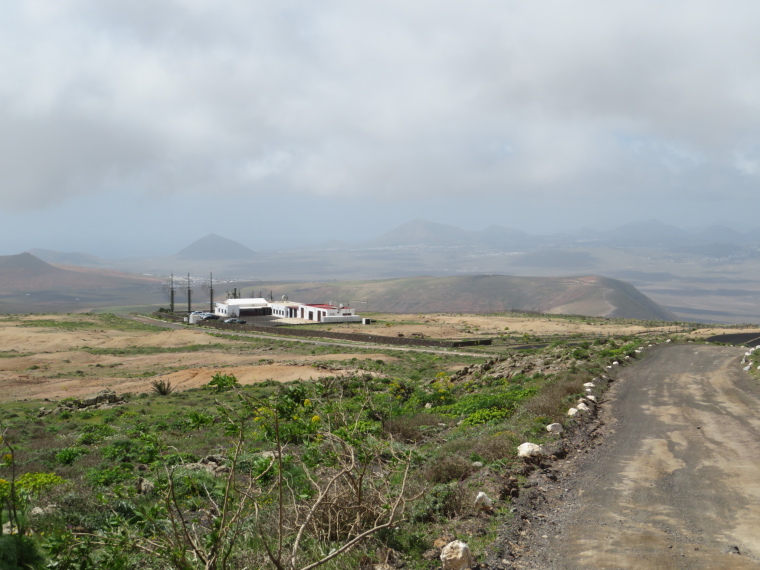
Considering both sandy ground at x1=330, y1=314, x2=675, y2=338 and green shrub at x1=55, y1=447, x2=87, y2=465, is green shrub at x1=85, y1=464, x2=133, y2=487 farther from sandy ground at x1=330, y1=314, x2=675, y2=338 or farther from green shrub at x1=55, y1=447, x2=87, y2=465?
sandy ground at x1=330, y1=314, x2=675, y2=338

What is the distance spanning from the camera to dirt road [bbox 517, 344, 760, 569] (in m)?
7.78

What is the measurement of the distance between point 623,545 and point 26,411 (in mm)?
27253

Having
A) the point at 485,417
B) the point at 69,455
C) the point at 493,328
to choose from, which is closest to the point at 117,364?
the point at 69,455

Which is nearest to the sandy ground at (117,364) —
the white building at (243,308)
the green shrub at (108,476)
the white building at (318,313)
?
the green shrub at (108,476)

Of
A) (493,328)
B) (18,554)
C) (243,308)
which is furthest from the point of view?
(243,308)

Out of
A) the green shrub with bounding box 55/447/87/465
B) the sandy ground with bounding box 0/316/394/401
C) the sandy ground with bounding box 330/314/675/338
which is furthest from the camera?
the sandy ground with bounding box 330/314/675/338

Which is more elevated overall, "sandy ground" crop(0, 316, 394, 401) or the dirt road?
the dirt road

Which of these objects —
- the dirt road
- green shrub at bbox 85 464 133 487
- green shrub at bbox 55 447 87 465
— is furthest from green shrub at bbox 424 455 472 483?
green shrub at bbox 55 447 87 465

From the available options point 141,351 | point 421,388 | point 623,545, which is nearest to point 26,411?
point 421,388

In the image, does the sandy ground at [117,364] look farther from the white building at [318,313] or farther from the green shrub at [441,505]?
the green shrub at [441,505]

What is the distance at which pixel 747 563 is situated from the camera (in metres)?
7.38

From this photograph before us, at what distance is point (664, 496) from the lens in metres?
9.98

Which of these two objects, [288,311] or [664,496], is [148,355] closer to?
[288,311]

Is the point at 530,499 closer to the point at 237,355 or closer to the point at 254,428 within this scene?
the point at 254,428
